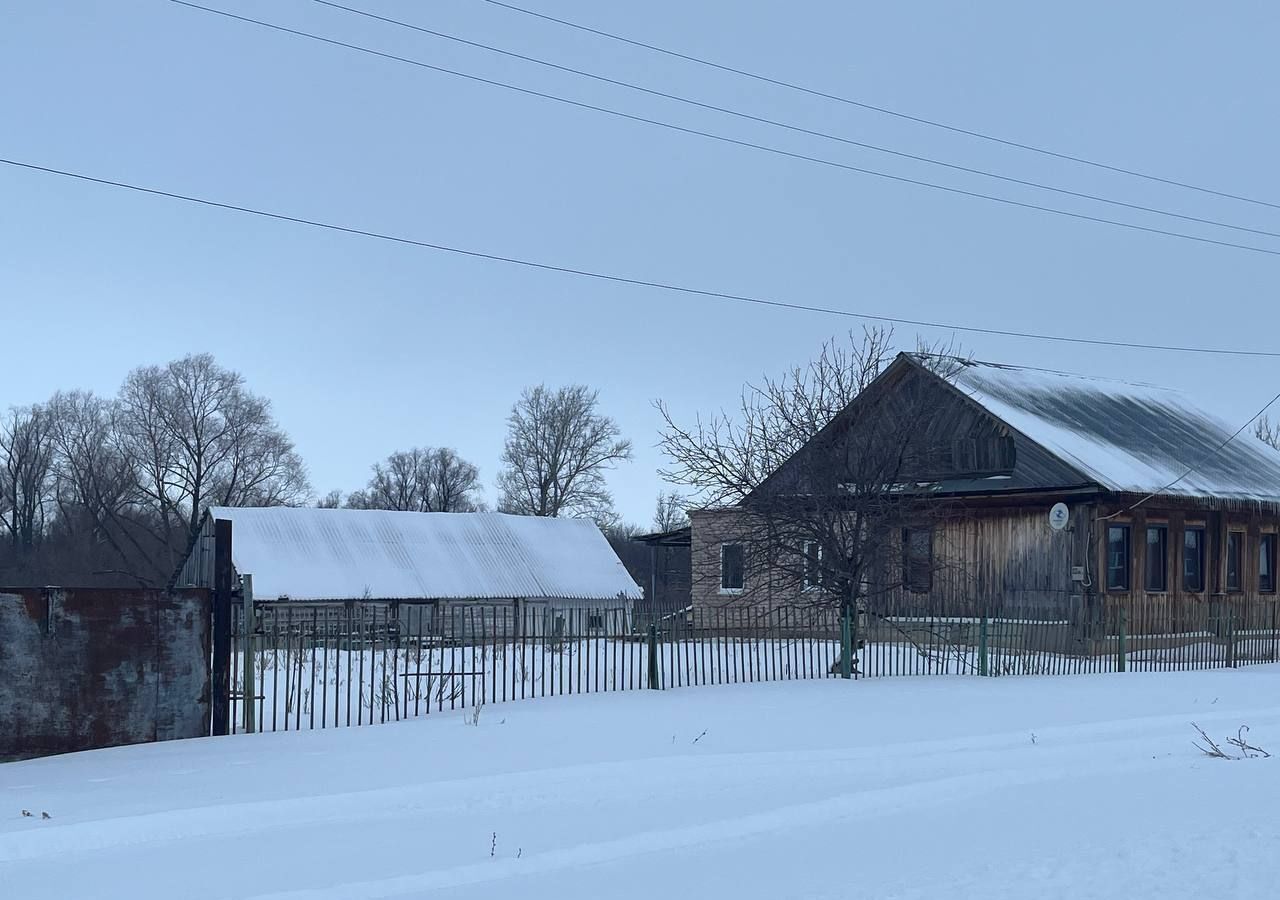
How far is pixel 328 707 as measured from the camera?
17469mm

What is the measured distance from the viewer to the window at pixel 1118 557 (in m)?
31.7

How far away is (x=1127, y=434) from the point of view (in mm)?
35875

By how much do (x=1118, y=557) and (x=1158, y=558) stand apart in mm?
1757

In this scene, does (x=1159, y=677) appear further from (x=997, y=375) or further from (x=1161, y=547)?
(x=997, y=375)

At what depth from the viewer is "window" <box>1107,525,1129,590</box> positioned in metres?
31.7

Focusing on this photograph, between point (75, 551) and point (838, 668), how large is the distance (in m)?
64.6

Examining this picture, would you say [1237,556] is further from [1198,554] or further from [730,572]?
[730,572]

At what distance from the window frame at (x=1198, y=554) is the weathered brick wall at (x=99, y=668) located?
25.8 metres

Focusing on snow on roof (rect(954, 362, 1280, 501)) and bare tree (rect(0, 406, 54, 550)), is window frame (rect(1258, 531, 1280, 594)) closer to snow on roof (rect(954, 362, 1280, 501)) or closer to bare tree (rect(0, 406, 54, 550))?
snow on roof (rect(954, 362, 1280, 501))

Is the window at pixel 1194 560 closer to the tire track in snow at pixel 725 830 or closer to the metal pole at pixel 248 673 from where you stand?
the tire track in snow at pixel 725 830

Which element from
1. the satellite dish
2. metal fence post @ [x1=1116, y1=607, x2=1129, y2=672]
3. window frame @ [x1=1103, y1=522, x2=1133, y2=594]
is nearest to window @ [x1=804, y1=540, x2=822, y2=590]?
metal fence post @ [x1=1116, y1=607, x2=1129, y2=672]

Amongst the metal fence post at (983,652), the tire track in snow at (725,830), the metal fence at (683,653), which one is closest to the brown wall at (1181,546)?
the metal fence at (683,653)

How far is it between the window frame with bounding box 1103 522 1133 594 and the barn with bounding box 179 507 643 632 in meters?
13.9

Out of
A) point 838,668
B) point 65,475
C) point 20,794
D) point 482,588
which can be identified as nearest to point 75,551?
point 65,475
